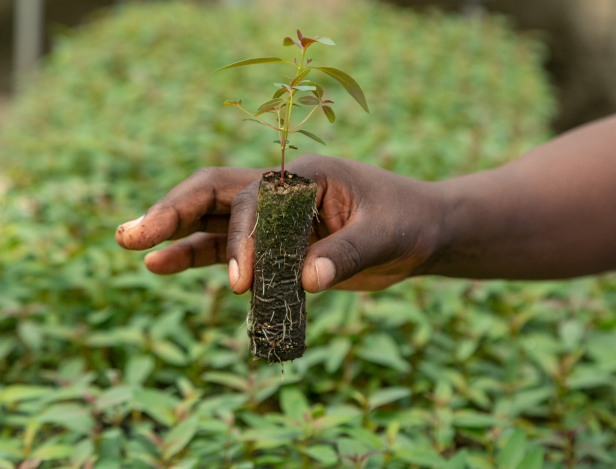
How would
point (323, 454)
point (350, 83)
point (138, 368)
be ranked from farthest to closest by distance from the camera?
point (138, 368), point (323, 454), point (350, 83)

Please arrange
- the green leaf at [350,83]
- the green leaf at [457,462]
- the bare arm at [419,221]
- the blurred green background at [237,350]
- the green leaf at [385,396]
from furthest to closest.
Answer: the green leaf at [385,396], the blurred green background at [237,350], the green leaf at [457,462], the bare arm at [419,221], the green leaf at [350,83]

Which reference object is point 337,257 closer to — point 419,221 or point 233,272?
point 233,272

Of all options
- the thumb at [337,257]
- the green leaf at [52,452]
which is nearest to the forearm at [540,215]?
the thumb at [337,257]

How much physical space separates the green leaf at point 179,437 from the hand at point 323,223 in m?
0.38

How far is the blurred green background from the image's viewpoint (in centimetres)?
132

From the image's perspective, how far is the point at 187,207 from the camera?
1.11 meters

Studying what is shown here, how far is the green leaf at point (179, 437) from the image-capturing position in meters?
1.22

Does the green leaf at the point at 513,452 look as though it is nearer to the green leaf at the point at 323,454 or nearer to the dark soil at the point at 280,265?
the green leaf at the point at 323,454

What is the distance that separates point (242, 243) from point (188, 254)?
0.31 meters

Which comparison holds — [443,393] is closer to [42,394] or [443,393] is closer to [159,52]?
[42,394]

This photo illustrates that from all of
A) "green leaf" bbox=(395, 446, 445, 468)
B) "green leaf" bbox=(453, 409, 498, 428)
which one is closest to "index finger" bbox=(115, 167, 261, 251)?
"green leaf" bbox=(395, 446, 445, 468)

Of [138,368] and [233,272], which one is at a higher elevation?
[233,272]

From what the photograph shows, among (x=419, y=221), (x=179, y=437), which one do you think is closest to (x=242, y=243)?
(x=419, y=221)

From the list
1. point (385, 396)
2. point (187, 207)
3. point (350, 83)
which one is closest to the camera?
point (350, 83)
